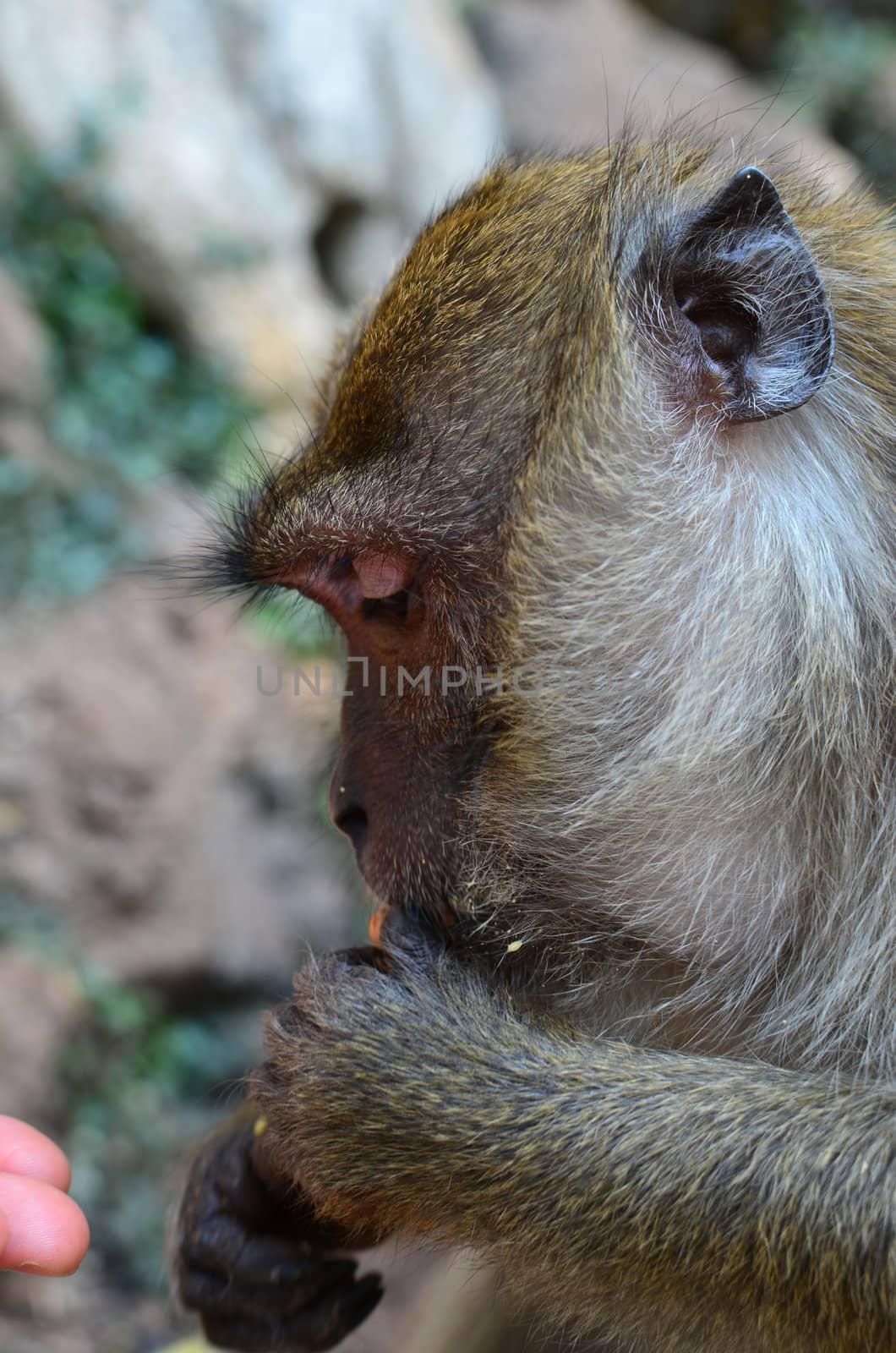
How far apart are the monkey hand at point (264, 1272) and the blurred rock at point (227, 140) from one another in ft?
17.6

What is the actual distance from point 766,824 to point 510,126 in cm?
961

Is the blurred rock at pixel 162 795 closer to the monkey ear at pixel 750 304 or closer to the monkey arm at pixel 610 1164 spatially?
the monkey arm at pixel 610 1164

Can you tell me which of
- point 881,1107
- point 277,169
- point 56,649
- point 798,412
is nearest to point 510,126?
point 277,169

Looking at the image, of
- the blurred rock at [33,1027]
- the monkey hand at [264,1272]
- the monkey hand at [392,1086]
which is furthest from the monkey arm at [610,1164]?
the blurred rock at [33,1027]

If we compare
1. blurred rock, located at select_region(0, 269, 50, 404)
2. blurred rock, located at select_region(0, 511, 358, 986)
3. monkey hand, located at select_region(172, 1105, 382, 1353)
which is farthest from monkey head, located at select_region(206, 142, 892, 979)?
blurred rock, located at select_region(0, 269, 50, 404)

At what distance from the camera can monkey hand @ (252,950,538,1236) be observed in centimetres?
191

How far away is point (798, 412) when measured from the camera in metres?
2.10

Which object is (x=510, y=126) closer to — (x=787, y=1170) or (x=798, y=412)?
(x=798, y=412)

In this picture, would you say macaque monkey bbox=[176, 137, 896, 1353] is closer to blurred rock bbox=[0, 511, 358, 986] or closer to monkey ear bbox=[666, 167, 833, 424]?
monkey ear bbox=[666, 167, 833, 424]

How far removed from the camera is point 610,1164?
5.95 ft

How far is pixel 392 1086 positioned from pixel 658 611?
840 millimetres

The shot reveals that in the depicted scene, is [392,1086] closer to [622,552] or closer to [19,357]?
[622,552]

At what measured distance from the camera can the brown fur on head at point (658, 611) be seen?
2006 millimetres

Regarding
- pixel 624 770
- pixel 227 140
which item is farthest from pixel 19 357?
pixel 624 770
